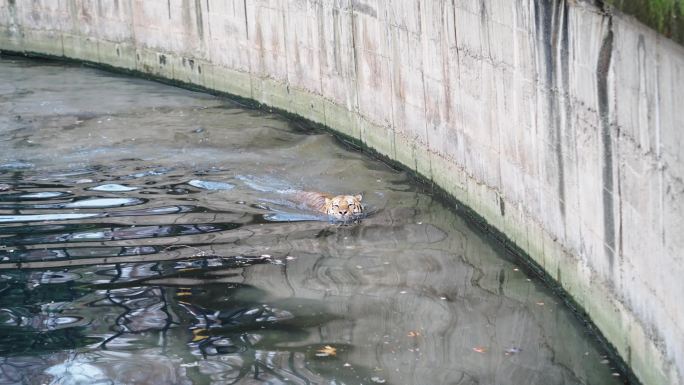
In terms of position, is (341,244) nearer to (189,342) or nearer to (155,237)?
(155,237)

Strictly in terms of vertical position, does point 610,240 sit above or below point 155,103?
above

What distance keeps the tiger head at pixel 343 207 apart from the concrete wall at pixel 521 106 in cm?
124

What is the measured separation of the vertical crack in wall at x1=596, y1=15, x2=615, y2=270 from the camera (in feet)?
27.9

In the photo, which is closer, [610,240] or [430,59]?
[610,240]

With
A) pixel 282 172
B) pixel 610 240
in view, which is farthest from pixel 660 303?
pixel 282 172

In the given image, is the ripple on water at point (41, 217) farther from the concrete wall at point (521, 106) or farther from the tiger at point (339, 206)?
the concrete wall at point (521, 106)

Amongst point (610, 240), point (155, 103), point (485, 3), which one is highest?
point (485, 3)

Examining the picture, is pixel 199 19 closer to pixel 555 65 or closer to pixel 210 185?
pixel 210 185

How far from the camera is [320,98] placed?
662 inches

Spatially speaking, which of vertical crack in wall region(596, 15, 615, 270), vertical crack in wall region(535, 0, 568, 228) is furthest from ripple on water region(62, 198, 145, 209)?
vertical crack in wall region(596, 15, 615, 270)

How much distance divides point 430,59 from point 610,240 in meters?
5.13

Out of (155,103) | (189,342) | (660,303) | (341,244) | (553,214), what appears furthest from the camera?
(155,103)

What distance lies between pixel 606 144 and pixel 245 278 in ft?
11.3

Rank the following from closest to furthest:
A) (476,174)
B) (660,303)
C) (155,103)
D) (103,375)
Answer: (660,303), (103,375), (476,174), (155,103)
